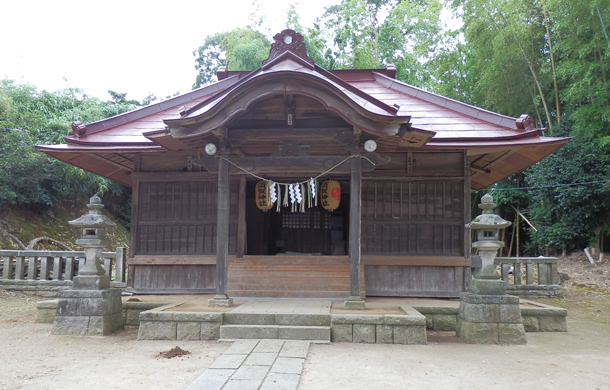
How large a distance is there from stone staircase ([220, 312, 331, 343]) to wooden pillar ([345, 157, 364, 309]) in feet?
2.62

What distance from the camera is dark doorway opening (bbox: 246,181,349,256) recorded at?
470 inches

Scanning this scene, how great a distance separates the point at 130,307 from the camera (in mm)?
7562

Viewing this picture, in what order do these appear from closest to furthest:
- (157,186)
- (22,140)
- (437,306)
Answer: (437,306), (157,186), (22,140)

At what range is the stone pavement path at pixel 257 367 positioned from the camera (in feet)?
13.5

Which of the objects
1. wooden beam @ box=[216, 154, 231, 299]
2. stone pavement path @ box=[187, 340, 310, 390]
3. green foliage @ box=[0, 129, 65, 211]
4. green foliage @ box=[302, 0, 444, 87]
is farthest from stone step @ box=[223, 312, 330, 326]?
green foliage @ box=[302, 0, 444, 87]

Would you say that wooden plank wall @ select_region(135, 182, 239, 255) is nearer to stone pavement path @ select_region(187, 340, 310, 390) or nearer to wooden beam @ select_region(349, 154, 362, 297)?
wooden beam @ select_region(349, 154, 362, 297)

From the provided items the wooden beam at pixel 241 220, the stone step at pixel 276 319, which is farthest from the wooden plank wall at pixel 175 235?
the stone step at pixel 276 319

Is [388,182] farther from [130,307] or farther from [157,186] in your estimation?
[130,307]

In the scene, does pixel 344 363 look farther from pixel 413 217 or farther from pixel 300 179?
pixel 300 179

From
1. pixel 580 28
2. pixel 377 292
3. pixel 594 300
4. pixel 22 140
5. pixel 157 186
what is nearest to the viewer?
pixel 377 292

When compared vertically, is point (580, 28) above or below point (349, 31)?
below

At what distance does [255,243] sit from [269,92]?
6.21 meters

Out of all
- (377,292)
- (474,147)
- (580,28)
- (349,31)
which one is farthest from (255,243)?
(349,31)

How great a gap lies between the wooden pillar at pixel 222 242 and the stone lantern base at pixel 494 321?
13.1ft
